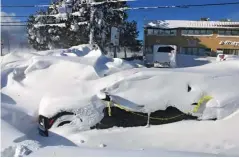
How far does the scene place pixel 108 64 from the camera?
373 inches

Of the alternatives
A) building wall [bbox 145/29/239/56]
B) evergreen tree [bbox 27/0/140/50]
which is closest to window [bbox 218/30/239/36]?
building wall [bbox 145/29/239/56]

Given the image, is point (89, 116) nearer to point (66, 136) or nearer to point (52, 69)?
point (66, 136)

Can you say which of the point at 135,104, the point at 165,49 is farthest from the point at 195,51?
the point at 135,104

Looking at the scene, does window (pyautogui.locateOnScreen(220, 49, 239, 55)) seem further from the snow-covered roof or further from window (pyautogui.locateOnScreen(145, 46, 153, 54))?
window (pyautogui.locateOnScreen(145, 46, 153, 54))

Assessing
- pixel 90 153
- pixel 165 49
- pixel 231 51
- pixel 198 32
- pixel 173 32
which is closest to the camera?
pixel 90 153

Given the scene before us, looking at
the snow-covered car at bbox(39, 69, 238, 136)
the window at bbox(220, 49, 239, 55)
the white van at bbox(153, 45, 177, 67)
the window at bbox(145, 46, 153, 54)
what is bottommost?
the window at bbox(220, 49, 239, 55)

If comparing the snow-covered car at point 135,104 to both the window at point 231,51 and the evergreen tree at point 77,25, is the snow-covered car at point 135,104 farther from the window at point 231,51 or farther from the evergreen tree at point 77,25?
the window at point 231,51

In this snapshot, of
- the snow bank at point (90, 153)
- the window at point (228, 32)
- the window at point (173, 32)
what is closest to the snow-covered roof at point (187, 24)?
the window at point (173, 32)

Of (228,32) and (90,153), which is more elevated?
(90,153)

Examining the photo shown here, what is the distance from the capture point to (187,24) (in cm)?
4441

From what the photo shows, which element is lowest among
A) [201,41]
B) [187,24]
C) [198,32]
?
[201,41]

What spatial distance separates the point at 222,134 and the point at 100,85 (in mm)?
2495

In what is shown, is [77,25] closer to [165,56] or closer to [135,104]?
[165,56]

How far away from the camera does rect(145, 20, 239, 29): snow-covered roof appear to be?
141 ft
